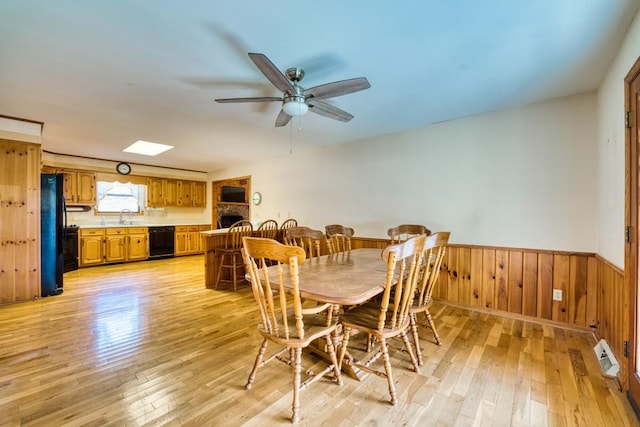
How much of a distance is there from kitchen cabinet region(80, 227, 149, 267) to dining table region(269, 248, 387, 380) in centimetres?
520

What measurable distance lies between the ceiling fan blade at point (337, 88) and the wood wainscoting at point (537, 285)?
2.17 metres

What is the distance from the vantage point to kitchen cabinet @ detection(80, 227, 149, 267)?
5266mm

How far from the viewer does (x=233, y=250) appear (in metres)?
3.96

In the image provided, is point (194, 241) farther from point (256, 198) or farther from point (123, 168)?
point (256, 198)

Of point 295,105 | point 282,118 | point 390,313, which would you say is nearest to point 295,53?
point 295,105

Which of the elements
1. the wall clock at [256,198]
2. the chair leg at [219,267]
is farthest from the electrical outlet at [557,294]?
the wall clock at [256,198]

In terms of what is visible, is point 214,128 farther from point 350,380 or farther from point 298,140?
point 350,380

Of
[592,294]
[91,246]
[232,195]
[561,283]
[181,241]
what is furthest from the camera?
[232,195]

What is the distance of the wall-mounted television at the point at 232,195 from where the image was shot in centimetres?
708

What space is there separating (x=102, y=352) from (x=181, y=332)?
56cm

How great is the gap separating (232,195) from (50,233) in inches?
151

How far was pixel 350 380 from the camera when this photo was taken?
1792 mm

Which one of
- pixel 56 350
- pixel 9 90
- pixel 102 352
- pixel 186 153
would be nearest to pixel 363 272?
pixel 102 352

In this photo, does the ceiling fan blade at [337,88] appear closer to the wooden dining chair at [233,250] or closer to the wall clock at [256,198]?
the wooden dining chair at [233,250]
